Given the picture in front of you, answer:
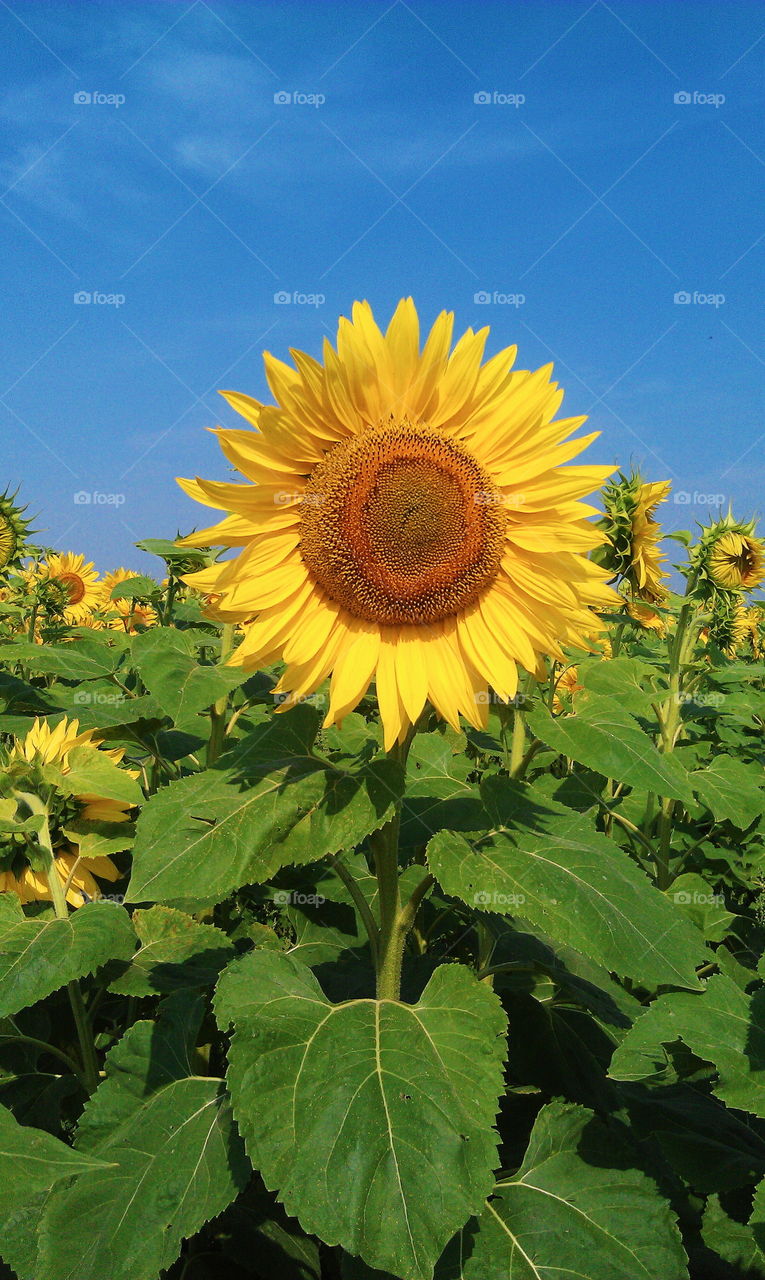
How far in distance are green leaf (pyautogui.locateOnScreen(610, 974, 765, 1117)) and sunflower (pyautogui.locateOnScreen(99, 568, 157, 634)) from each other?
419cm

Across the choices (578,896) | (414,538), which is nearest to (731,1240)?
(578,896)

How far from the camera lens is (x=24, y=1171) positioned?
2115 mm

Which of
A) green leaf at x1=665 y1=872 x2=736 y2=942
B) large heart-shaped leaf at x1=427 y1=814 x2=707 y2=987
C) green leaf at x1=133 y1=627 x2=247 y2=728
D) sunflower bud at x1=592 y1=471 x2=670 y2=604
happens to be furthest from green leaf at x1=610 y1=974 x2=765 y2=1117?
sunflower bud at x1=592 y1=471 x2=670 y2=604

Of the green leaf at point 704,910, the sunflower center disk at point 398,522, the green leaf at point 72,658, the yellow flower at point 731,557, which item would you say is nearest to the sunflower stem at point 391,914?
the sunflower center disk at point 398,522

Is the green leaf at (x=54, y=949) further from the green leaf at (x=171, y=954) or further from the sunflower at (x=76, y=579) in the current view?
the sunflower at (x=76, y=579)

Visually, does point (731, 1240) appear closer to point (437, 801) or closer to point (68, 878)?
point (437, 801)

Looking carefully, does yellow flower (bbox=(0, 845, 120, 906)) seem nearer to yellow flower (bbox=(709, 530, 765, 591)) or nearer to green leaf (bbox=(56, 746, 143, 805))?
green leaf (bbox=(56, 746, 143, 805))

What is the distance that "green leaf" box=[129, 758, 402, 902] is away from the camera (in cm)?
206

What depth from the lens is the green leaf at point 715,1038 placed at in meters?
2.21

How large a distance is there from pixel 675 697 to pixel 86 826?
262cm

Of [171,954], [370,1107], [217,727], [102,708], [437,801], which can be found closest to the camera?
[370,1107]

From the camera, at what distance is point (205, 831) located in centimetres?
218

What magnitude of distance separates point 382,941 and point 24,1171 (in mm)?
948

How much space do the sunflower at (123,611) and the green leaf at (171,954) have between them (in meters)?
3.11
